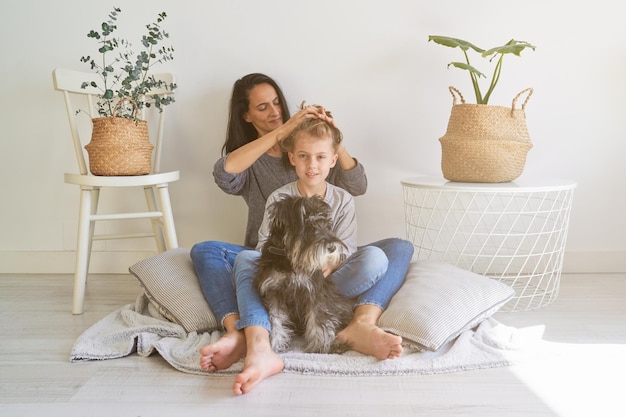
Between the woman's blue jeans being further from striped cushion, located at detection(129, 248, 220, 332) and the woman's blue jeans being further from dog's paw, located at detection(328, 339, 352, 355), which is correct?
dog's paw, located at detection(328, 339, 352, 355)

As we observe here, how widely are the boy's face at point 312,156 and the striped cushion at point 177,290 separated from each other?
Answer: 0.55 m

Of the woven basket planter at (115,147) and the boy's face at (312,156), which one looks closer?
the boy's face at (312,156)

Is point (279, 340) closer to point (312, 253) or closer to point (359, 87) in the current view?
point (312, 253)

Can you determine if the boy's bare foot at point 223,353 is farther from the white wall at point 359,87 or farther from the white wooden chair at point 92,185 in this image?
the white wall at point 359,87

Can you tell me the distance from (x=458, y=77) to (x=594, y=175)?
0.80 m

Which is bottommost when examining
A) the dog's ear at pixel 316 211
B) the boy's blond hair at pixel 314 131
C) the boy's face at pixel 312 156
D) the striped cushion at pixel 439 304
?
the striped cushion at pixel 439 304

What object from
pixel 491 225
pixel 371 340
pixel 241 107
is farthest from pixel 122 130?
pixel 491 225

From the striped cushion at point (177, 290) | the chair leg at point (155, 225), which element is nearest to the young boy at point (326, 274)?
the striped cushion at point (177, 290)

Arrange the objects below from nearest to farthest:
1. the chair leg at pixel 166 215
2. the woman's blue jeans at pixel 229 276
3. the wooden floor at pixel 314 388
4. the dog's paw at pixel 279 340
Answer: the wooden floor at pixel 314 388
the dog's paw at pixel 279 340
the woman's blue jeans at pixel 229 276
the chair leg at pixel 166 215

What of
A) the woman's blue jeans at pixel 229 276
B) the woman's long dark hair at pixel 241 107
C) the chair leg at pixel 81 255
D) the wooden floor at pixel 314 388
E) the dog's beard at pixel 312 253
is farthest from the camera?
the woman's long dark hair at pixel 241 107

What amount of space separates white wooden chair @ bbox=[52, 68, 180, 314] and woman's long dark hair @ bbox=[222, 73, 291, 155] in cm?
30

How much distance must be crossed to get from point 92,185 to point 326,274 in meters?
0.99

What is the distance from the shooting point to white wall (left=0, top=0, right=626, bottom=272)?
247 centimetres

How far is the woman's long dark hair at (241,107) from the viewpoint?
7.86 ft
